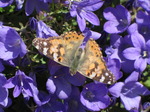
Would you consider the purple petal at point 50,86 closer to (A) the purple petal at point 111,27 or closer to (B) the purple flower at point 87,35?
(B) the purple flower at point 87,35

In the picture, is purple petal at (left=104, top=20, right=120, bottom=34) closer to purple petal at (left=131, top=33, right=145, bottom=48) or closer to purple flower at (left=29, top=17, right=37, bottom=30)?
purple petal at (left=131, top=33, right=145, bottom=48)

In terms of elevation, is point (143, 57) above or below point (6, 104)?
above

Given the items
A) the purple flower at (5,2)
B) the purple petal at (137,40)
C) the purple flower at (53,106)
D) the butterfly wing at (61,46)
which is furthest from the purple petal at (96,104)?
the purple flower at (5,2)

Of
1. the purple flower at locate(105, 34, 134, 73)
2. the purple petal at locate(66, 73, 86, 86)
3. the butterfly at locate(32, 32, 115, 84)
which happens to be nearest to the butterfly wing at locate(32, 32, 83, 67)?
the butterfly at locate(32, 32, 115, 84)

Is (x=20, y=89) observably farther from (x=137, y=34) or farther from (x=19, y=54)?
(x=137, y=34)

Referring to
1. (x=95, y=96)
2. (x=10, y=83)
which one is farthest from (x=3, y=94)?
(x=95, y=96)

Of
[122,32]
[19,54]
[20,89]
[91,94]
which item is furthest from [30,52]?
[122,32]
